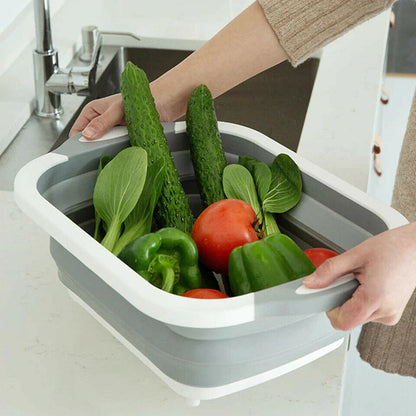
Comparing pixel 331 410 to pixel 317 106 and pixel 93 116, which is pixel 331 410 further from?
pixel 317 106

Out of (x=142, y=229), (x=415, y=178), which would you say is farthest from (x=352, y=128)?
(x=142, y=229)

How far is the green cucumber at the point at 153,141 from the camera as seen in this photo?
0.73m

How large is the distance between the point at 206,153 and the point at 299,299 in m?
0.29

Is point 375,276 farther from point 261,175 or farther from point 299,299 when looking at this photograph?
point 261,175

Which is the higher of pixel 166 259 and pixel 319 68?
pixel 166 259

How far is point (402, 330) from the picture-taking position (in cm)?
103

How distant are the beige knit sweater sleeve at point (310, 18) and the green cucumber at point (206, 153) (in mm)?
172

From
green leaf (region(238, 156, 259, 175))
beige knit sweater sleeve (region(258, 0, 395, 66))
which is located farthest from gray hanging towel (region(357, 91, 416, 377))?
green leaf (region(238, 156, 259, 175))

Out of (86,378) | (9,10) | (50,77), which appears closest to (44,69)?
(50,77)

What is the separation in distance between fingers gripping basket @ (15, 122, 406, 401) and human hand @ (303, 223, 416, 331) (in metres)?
0.01

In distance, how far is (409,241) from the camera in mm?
581

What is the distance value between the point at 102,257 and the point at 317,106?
2.65ft

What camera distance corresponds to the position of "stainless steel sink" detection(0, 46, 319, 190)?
1.31 m

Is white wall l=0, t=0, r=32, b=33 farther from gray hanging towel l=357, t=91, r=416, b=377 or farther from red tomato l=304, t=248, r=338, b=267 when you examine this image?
red tomato l=304, t=248, r=338, b=267
